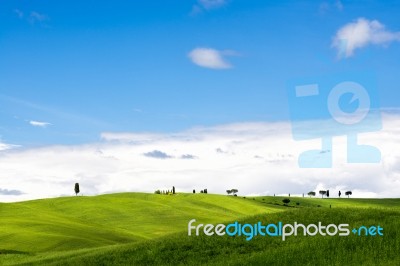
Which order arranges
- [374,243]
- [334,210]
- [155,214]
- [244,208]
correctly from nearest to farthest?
[374,243] < [334,210] < [155,214] < [244,208]

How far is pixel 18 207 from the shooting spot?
350 ft

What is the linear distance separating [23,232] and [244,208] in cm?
9612

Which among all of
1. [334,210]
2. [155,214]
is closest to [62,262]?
[334,210]

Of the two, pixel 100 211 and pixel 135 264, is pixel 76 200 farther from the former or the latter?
pixel 135 264
